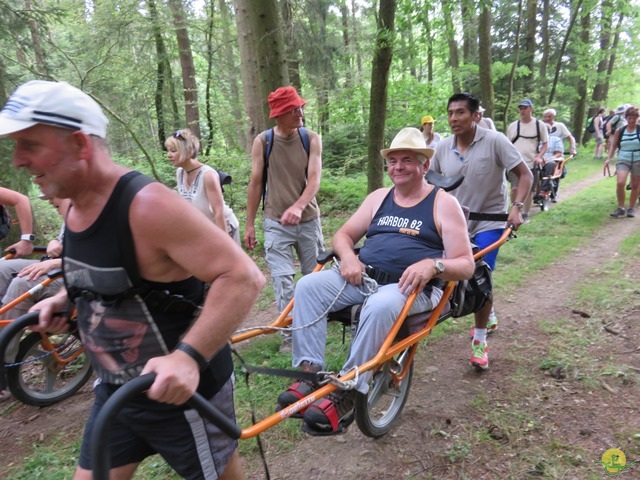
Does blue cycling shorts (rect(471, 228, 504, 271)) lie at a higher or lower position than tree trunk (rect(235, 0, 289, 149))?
lower

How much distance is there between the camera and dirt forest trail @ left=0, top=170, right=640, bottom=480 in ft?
9.05

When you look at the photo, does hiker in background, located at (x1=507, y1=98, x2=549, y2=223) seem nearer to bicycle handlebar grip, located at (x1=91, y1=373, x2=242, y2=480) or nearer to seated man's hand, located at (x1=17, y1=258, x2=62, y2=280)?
seated man's hand, located at (x1=17, y1=258, x2=62, y2=280)

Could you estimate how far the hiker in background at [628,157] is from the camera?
8023 millimetres

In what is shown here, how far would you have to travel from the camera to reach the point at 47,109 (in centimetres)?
128

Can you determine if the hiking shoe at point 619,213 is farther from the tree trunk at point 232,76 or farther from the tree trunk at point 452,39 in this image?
the tree trunk at point 232,76

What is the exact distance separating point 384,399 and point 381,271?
1.08m

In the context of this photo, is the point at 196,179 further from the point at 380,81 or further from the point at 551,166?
the point at 551,166

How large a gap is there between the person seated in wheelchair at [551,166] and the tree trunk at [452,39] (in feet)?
11.3

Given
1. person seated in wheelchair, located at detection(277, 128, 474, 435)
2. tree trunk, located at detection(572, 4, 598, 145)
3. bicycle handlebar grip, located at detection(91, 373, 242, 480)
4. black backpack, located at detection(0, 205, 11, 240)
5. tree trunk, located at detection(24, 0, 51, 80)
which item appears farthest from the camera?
tree trunk, located at detection(572, 4, 598, 145)

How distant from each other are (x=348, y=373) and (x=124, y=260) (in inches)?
54.4

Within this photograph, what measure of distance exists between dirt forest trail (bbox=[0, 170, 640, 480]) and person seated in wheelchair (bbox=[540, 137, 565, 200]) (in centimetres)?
635

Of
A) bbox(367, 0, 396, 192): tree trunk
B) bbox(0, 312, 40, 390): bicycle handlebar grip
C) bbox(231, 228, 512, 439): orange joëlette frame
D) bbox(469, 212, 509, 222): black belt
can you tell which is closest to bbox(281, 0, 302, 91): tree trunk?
bbox(367, 0, 396, 192): tree trunk

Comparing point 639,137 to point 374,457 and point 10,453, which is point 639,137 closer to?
point 374,457

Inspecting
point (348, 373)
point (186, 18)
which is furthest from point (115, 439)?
point (186, 18)
